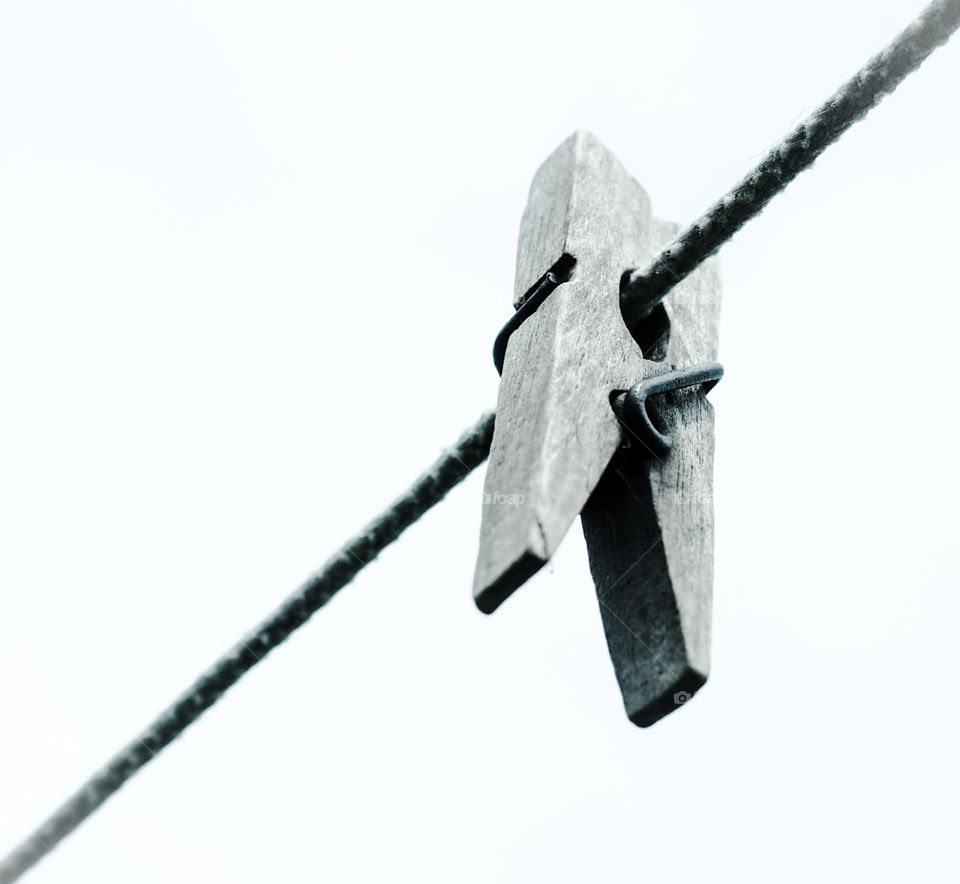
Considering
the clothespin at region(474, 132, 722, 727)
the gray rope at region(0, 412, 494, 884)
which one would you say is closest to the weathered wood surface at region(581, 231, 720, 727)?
the clothespin at region(474, 132, 722, 727)

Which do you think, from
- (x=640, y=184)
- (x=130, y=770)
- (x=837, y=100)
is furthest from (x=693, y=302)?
(x=130, y=770)

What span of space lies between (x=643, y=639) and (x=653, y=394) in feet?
0.73

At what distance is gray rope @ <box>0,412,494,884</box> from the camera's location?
1.14 m

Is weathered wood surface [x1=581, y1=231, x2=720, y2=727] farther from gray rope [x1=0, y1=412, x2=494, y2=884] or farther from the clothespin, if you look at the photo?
gray rope [x1=0, y1=412, x2=494, y2=884]

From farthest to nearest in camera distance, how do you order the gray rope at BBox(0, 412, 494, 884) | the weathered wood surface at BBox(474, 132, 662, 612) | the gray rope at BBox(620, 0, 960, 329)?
1. the gray rope at BBox(0, 412, 494, 884)
2. the gray rope at BBox(620, 0, 960, 329)
3. the weathered wood surface at BBox(474, 132, 662, 612)

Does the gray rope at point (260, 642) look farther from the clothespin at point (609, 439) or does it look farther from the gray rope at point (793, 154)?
the gray rope at point (793, 154)

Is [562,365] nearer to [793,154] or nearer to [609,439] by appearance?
[609,439]

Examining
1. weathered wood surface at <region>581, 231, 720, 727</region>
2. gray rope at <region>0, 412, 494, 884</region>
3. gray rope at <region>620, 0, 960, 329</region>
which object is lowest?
weathered wood surface at <region>581, 231, 720, 727</region>

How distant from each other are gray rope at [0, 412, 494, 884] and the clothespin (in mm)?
123

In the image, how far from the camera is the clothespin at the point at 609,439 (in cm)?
88

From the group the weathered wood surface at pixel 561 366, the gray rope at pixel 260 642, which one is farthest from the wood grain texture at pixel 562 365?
the gray rope at pixel 260 642

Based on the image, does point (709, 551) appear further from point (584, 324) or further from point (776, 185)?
point (776, 185)

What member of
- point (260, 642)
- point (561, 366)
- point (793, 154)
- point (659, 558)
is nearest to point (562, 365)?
point (561, 366)

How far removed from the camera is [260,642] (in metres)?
1.23
